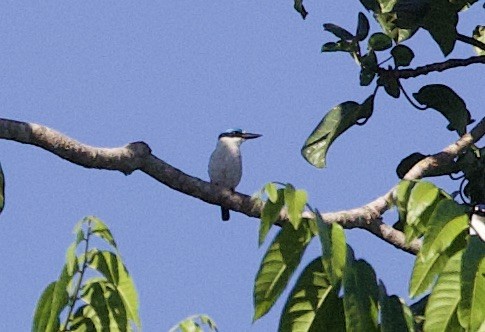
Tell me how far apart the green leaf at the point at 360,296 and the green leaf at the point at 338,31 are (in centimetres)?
216

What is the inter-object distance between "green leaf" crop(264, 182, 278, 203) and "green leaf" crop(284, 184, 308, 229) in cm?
3

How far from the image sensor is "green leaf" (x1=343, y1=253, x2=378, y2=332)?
2473 mm

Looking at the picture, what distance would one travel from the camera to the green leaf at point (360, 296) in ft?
8.11

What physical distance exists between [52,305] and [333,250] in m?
0.65

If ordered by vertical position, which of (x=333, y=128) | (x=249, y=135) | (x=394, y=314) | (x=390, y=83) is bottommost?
(x=394, y=314)

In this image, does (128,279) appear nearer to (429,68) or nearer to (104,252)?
(104,252)

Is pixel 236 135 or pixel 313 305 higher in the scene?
pixel 236 135

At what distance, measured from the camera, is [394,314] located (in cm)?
256

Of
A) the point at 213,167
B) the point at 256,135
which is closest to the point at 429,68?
the point at 213,167

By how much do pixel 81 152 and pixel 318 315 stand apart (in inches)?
59.9

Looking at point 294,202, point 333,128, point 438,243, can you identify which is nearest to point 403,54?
point 333,128

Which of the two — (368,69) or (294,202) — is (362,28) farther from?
(294,202)

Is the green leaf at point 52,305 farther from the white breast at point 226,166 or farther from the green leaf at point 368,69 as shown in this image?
the white breast at point 226,166

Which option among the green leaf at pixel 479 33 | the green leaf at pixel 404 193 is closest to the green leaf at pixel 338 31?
the green leaf at pixel 479 33
